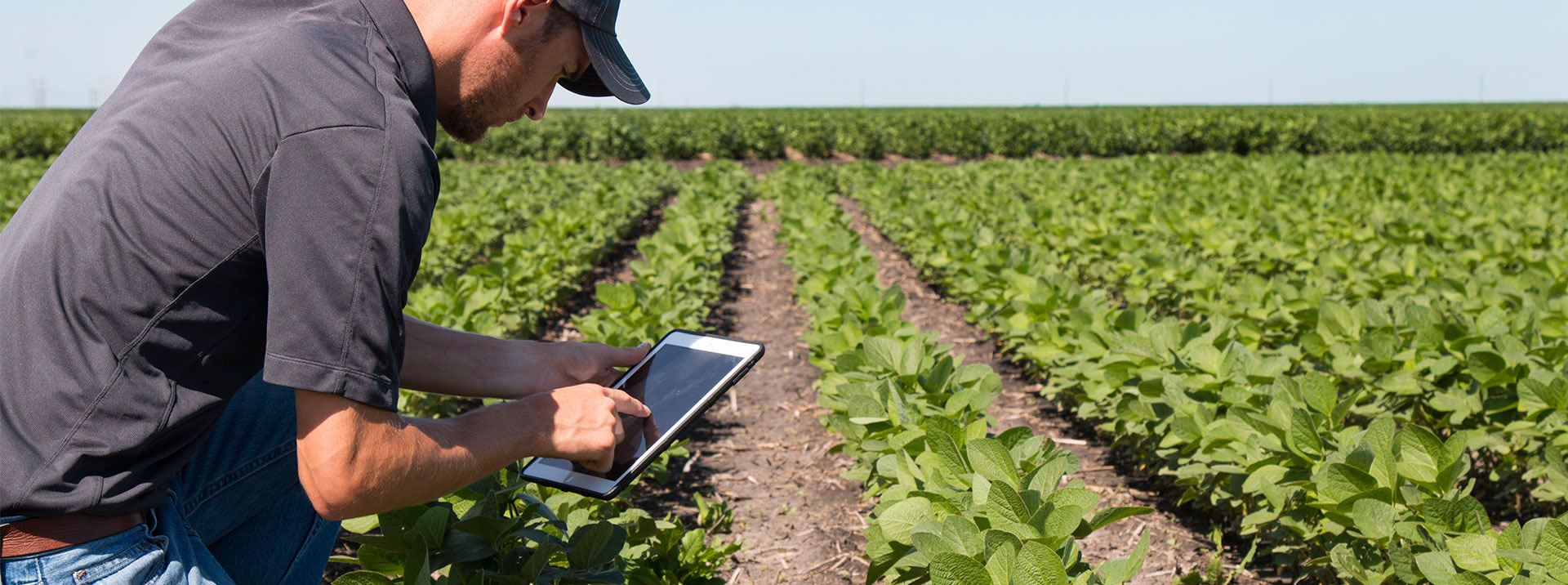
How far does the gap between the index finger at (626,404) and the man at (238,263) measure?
23 cm

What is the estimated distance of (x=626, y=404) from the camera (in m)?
1.75

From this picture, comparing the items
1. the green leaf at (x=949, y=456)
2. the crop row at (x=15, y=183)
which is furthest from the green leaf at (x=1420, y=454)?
the crop row at (x=15, y=183)

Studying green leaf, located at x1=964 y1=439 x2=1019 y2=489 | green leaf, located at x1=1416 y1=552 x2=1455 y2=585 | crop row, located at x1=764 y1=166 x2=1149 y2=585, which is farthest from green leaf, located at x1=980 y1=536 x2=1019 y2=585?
green leaf, located at x1=1416 y1=552 x2=1455 y2=585

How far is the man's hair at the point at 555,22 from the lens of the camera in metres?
1.46

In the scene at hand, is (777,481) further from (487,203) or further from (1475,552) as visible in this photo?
(487,203)

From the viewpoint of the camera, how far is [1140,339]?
3.47 m

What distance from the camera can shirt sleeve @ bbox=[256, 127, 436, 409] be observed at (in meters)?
1.21

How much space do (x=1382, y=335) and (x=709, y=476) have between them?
2594mm

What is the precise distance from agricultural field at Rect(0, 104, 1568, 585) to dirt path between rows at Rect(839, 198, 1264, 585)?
0.02m

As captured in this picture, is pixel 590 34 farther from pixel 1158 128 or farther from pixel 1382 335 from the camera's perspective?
pixel 1158 128

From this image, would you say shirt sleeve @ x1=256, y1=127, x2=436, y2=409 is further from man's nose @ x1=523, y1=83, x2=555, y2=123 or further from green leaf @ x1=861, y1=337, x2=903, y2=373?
green leaf @ x1=861, y1=337, x2=903, y2=373

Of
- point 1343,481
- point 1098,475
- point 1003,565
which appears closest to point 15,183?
point 1098,475

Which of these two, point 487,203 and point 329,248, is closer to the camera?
point 329,248

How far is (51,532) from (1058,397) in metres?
3.91
